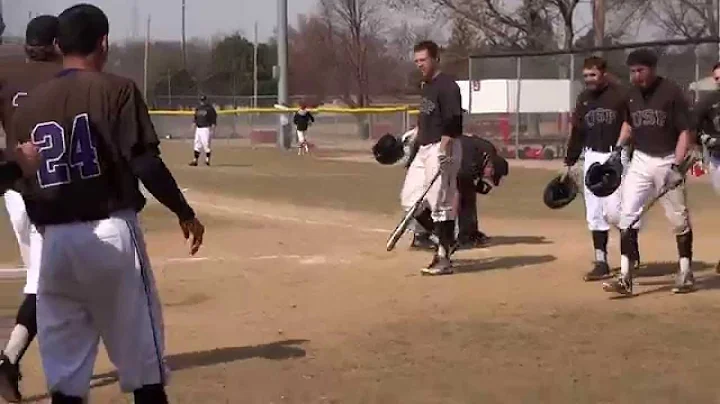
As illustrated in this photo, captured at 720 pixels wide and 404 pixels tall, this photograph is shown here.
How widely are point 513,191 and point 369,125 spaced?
2976cm

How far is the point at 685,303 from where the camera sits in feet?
31.2

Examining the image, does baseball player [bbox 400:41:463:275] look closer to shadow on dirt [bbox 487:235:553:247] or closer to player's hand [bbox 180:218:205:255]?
shadow on dirt [bbox 487:235:553:247]

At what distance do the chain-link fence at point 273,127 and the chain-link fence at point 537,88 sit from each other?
10.9m

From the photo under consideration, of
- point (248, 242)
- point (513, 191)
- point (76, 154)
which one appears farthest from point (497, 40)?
point (76, 154)

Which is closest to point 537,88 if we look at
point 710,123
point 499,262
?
point 499,262

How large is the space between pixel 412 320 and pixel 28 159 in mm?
4495

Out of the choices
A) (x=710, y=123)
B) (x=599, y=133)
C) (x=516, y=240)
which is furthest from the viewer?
(x=516, y=240)

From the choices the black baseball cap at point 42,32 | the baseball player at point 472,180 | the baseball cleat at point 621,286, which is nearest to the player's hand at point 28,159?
the black baseball cap at point 42,32

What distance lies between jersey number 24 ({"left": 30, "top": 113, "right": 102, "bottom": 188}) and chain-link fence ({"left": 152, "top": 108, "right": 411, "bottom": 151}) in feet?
130

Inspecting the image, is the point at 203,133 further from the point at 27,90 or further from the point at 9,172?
the point at 9,172

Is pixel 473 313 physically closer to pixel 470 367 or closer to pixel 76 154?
pixel 470 367

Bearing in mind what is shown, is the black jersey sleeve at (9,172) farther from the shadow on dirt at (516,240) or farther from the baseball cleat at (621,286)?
the shadow on dirt at (516,240)

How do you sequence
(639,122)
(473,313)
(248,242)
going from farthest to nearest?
(248,242) → (639,122) → (473,313)

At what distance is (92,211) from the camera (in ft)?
16.1
